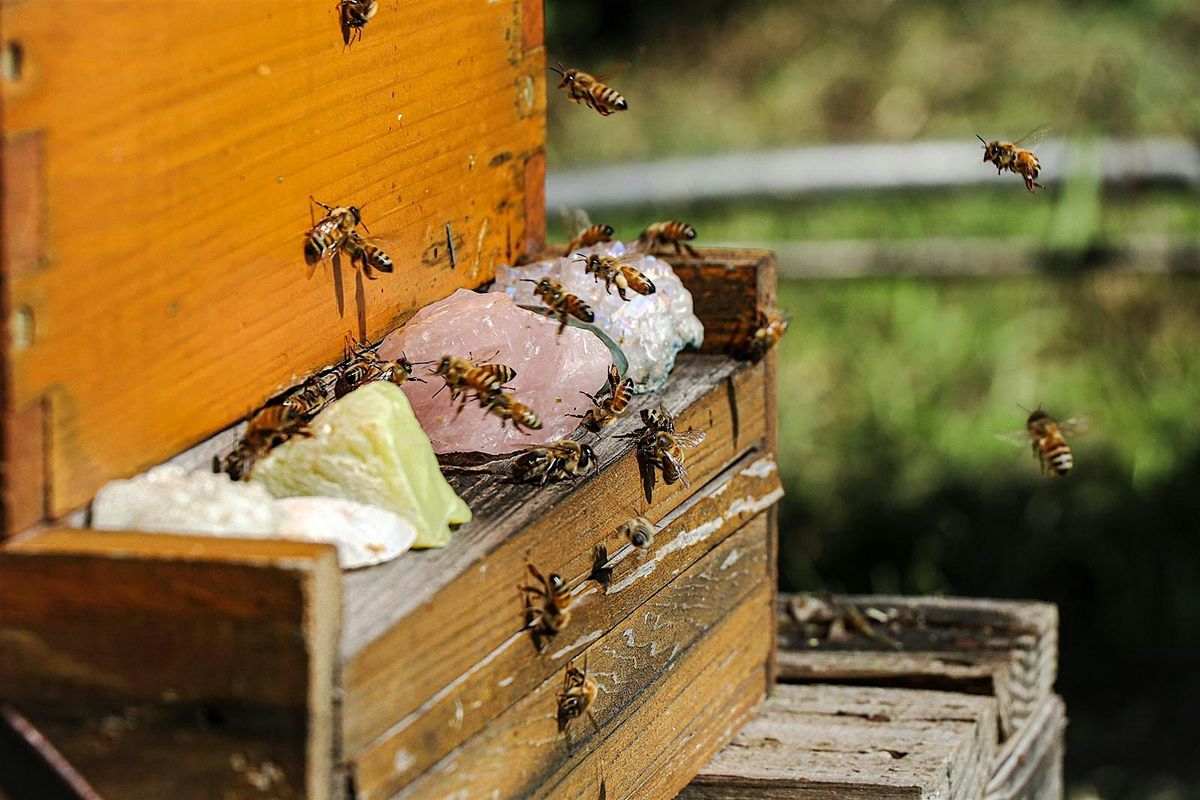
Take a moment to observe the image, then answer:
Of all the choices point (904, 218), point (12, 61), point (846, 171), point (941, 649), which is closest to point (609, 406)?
point (12, 61)

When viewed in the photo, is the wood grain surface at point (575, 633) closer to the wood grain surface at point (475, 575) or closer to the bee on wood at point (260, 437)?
the wood grain surface at point (475, 575)

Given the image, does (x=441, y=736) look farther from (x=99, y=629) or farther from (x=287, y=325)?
(x=287, y=325)

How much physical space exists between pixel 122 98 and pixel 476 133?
36.2 inches

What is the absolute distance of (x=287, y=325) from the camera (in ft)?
6.68

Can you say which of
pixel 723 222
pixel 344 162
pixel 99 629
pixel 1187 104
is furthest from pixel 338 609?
pixel 1187 104

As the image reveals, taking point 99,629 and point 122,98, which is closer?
point 99,629

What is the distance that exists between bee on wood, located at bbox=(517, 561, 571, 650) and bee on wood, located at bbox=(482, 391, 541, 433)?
0.26 m

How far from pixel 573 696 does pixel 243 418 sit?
500 mm

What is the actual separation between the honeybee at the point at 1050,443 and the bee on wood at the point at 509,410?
106 centimetres

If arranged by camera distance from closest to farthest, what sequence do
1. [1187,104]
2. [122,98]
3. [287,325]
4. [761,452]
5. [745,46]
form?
[122,98]
[287,325]
[761,452]
[1187,104]
[745,46]

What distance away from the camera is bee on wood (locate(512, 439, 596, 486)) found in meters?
2.02

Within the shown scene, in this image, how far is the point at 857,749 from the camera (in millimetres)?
2596

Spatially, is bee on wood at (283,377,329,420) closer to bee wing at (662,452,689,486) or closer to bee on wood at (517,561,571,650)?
bee on wood at (517,561,571,650)

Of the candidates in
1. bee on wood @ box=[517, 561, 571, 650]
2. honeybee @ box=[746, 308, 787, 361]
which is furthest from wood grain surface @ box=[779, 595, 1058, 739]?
bee on wood @ box=[517, 561, 571, 650]
